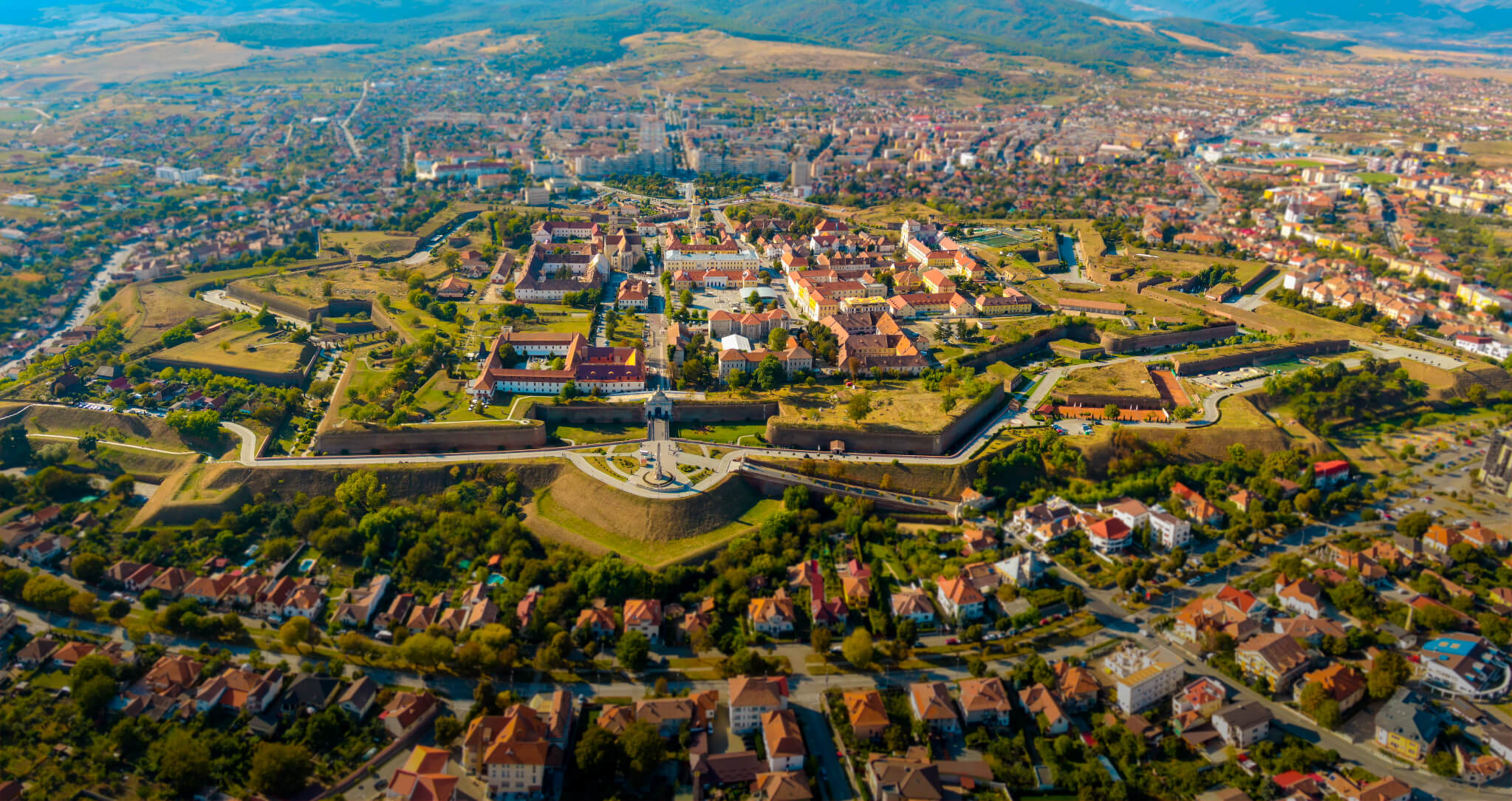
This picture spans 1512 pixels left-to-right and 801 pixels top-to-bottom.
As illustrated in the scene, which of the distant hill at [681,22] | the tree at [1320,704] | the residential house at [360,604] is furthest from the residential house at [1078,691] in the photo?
the distant hill at [681,22]

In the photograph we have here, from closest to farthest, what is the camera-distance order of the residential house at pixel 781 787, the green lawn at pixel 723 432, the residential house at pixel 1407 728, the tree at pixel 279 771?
the residential house at pixel 781 787 → the tree at pixel 279 771 → the residential house at pixel 1407 728 → the green lawn at pixel 723 432

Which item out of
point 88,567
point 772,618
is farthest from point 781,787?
point 88,567

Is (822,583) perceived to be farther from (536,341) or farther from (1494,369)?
(1494,369)

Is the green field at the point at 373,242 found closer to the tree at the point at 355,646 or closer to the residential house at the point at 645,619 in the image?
the tree at the point at 355,646

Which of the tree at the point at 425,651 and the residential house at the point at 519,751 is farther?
the tree at the point at 425,651

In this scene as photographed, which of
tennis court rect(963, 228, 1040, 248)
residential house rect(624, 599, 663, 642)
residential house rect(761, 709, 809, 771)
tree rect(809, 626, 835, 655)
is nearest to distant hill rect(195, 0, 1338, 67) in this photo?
tennis court rect(963, 228, 1040, 248)

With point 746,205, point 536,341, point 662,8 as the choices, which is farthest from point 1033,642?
point 662,8

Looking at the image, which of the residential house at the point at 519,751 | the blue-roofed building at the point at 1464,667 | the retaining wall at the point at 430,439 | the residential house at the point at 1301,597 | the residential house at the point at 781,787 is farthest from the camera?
the retaining wall at the point at 430,439
